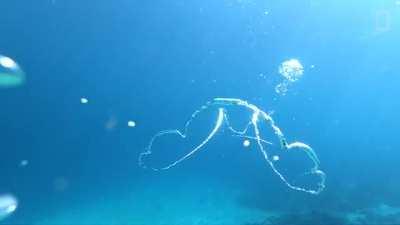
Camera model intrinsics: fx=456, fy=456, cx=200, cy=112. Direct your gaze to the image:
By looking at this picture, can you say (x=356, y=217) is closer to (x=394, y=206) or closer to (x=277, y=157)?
(x=394, y=206)

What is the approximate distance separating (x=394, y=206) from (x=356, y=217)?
4.51m

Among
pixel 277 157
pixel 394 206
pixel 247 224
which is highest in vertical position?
pixel 277 157

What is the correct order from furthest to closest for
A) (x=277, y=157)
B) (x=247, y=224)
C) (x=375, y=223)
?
(x=277, y=157)
(x=247, y=224)
(x=375, y=223)

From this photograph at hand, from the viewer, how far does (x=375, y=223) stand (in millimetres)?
40094

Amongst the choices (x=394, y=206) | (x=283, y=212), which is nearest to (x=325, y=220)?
(x=283, y=212)

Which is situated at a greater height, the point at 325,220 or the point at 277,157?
the point at 277,157

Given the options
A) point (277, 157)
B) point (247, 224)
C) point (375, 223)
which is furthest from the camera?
point (277, 157)

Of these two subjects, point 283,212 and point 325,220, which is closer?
point 325,220

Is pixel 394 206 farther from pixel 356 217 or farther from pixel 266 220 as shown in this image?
pixel 266 220

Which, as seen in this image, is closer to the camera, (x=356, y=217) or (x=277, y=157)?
(x=356, y=217)

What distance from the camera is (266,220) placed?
4262 cm

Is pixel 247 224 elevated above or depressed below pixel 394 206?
below

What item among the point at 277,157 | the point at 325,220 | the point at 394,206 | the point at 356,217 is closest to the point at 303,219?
the point at 325,220

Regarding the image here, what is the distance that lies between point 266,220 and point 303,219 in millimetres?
3480
